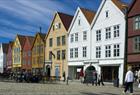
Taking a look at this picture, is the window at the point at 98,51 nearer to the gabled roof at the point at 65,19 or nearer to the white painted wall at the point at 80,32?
the white painted wall at the point at 80,32

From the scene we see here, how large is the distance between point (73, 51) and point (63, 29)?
605 centimetres

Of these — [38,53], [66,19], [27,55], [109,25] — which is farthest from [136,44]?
[27,55]

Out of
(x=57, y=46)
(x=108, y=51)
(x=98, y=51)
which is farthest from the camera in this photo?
(x=57, y=46)

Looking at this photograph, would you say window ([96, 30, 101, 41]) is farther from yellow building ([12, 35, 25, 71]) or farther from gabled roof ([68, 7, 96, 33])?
yellow building ([12, 35, 25, 71])

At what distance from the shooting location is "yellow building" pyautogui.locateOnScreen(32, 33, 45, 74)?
229 ft

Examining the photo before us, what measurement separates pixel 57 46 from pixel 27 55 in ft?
61.2

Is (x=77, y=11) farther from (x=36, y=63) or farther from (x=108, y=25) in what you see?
(x=36, y=63)

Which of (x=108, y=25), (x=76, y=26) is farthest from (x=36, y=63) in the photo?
(x=108, y=25)

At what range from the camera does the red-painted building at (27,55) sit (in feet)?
254

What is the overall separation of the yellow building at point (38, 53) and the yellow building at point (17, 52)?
10407 mm

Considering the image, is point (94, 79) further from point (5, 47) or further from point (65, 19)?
point (5, 47)

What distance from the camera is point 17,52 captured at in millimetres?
86938

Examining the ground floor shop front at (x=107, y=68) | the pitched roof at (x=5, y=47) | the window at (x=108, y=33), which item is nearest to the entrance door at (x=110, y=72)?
the ground floor shop front at (x=107, y=68)

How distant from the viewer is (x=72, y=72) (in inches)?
2314
